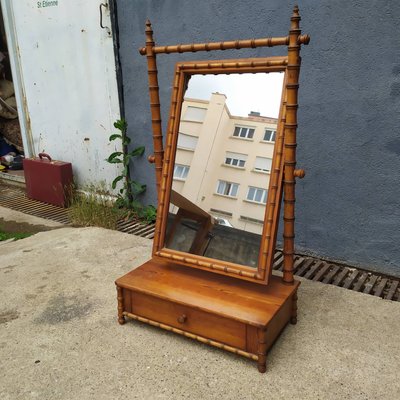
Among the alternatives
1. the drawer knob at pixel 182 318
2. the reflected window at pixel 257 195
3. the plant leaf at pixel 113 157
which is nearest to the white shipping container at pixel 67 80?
the plant leaf at pixel 113 157

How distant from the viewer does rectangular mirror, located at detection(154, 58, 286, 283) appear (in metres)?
2.50

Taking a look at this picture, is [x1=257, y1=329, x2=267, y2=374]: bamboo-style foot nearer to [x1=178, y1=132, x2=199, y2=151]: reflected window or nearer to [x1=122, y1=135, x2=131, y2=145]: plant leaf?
[x1=178, y1=132, x2=199, y2=151]: reflected window

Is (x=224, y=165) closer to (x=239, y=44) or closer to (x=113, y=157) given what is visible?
(x=239, y=44)

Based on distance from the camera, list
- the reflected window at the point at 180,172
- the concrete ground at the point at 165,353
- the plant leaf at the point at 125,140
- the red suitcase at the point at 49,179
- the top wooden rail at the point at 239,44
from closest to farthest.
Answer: the concrete ground at the point at 165,353, the top wooden rail at the point at 239,44, the reflected window at the point at 180,172, the plant leaf at the point at 125,140, the red suitcase at the point at 49,179

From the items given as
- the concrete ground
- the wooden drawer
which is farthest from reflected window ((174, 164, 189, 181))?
the concrete ground

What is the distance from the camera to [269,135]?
8.37ft

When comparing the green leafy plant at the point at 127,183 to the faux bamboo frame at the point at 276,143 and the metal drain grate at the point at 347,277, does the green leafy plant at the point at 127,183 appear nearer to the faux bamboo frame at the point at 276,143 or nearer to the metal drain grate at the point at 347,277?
the metal drain grate at the point at 347,277

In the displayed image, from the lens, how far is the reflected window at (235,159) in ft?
8.66

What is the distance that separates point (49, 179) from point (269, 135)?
13.0 ft

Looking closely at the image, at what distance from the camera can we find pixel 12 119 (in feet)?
26.0

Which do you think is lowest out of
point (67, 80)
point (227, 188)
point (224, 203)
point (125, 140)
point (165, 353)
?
point (165, 353)

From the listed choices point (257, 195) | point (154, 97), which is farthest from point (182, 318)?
point (154, 97)

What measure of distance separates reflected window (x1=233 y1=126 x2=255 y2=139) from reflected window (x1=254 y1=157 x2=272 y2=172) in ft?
0.53

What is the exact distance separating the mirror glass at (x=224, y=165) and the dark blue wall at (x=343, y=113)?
45.7 inches
